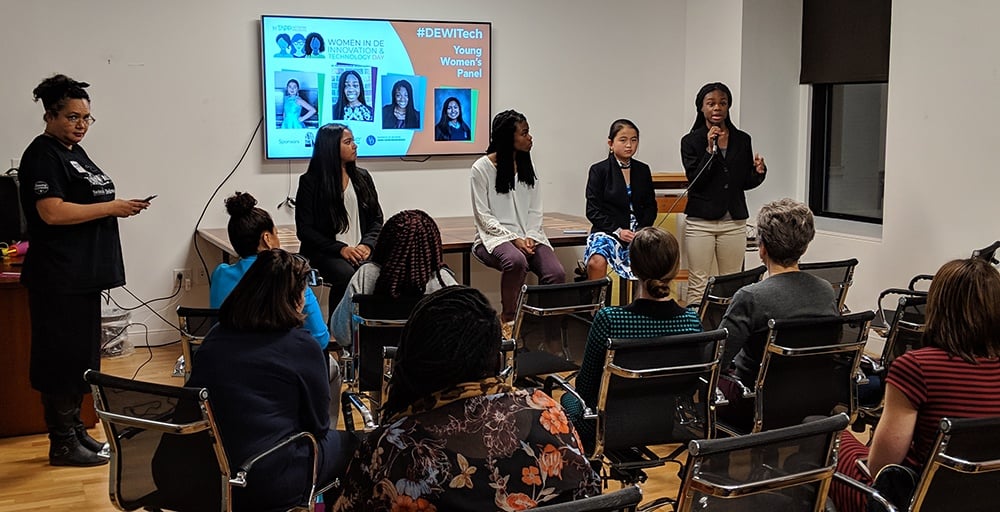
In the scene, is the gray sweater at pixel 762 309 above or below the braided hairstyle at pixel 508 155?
below

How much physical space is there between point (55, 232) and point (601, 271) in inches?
117

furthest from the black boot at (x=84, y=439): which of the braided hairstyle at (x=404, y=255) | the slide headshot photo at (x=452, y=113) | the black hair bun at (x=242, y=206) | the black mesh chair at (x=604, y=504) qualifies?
the slide headshot photo at (x=452, y=113)

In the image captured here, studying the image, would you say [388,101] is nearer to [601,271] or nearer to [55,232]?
[601,271]

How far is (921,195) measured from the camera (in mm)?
5359

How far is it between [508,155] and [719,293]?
79.3 inches

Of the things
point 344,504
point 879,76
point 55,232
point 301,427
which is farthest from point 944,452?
point 879,76

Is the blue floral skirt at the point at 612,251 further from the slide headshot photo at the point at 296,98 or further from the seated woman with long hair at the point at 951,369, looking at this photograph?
the seated woman with long hair at the point at 951,369

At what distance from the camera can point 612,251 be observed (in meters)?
5.55

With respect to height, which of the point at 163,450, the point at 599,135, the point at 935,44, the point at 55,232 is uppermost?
the point at 935,44

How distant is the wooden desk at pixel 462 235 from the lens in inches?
219

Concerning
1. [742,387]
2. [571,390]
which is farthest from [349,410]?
[742,387]

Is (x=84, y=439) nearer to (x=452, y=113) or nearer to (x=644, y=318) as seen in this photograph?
(x=644, y=318)

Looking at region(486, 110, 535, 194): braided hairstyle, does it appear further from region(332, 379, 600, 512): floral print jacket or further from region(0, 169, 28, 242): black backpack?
region(332, 379, 600, 512): floral print jacket

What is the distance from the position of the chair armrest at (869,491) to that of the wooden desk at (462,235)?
3415 millimetres
